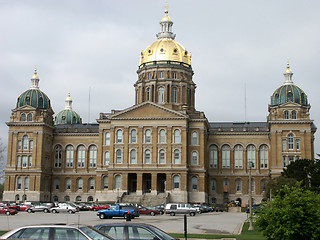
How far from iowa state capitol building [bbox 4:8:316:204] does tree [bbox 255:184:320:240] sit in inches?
2445

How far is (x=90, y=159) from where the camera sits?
10344 centimetres

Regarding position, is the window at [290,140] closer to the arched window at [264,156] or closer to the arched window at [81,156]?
the arched window at [264,156]

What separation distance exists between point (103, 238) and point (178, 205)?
46.9 meters

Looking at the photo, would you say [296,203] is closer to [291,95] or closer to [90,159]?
[291,95]

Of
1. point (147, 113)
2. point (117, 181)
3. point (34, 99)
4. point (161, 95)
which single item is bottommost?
point (117, 181)

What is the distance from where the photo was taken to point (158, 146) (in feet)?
295

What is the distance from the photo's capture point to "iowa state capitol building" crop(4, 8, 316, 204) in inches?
3533

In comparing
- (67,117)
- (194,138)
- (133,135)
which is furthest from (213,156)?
(67,117)

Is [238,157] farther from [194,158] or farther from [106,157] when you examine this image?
[106,157]

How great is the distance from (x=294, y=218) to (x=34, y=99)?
82.3 metres

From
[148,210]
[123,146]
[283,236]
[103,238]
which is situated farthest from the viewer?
[123,146]

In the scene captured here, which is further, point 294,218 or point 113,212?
point 113,212

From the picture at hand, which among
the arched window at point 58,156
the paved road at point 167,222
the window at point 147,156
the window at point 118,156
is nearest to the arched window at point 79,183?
the arched window at point 58,156

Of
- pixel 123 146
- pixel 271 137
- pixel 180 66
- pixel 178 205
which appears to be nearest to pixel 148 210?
pixel 178 205
